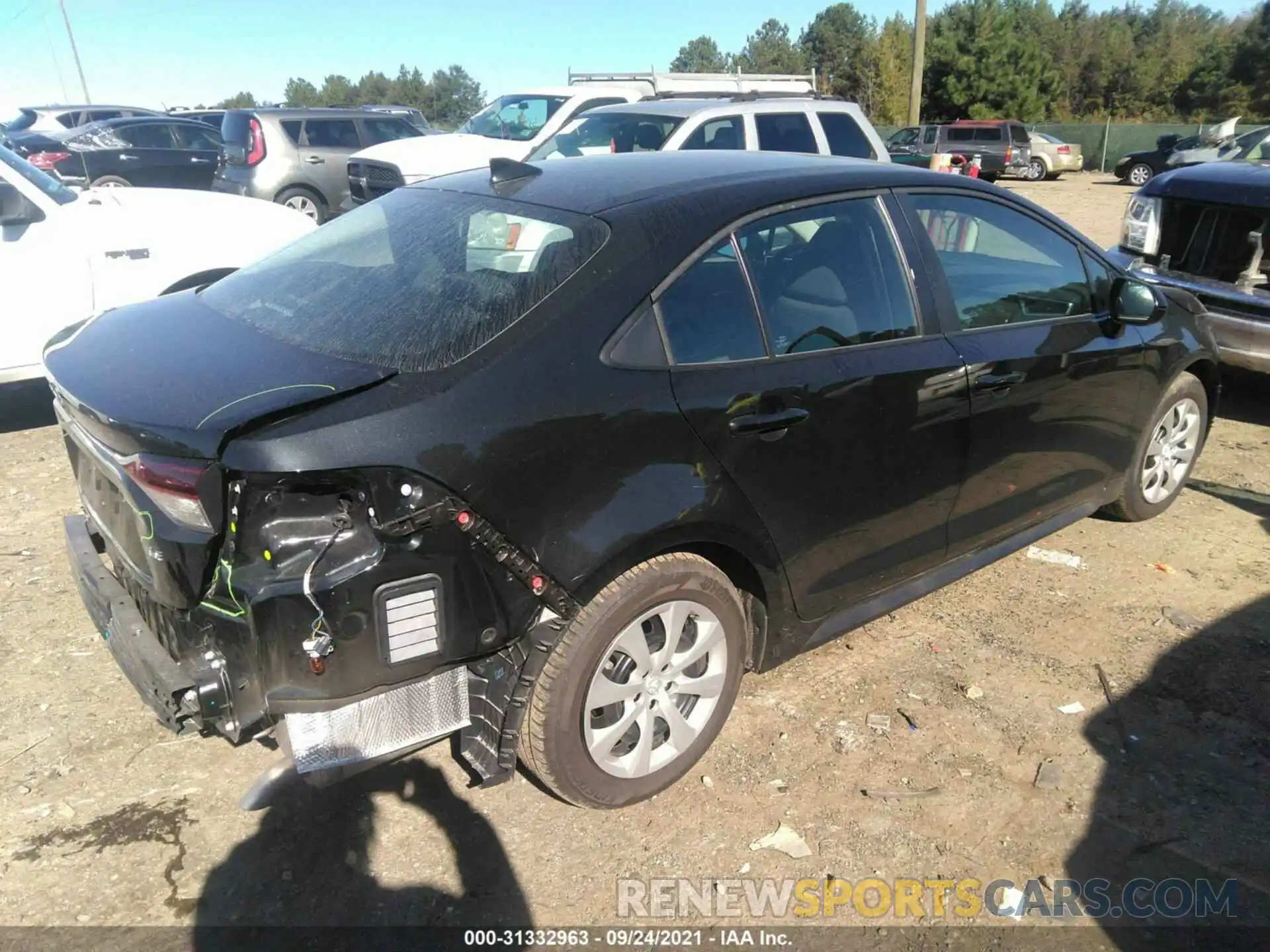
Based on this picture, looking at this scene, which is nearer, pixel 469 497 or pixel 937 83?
pixel 469 497

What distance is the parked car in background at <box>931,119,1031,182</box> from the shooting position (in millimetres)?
27359

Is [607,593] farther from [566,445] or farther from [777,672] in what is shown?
[777,672]

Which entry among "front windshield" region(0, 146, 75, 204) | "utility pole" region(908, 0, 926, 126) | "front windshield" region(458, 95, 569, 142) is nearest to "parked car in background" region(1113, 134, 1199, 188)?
"utility pole" region(908, 0, 926, 126)

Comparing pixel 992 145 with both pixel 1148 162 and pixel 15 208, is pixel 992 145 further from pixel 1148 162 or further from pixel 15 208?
pixel 15 208

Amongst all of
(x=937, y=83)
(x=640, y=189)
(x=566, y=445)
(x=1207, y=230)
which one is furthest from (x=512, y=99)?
(x=937, y=83)

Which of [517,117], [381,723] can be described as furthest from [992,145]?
[381,723]

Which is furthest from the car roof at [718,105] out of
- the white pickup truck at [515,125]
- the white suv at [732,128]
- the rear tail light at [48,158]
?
the rear tail light at [48,158]

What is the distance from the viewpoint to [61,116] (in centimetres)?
1959

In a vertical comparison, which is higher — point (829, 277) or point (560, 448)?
point (829, 277)

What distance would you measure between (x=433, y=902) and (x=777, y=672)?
5.05 feet

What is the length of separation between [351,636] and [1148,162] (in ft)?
95.5

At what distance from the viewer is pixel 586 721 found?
2.63 m

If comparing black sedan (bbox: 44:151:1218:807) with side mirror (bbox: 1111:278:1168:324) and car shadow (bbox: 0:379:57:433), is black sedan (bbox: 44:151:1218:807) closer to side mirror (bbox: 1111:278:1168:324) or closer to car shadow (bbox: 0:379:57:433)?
side mirror (bbox: 1111:278:1168:324)

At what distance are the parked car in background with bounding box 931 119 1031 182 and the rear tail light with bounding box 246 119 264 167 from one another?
2070 cm
